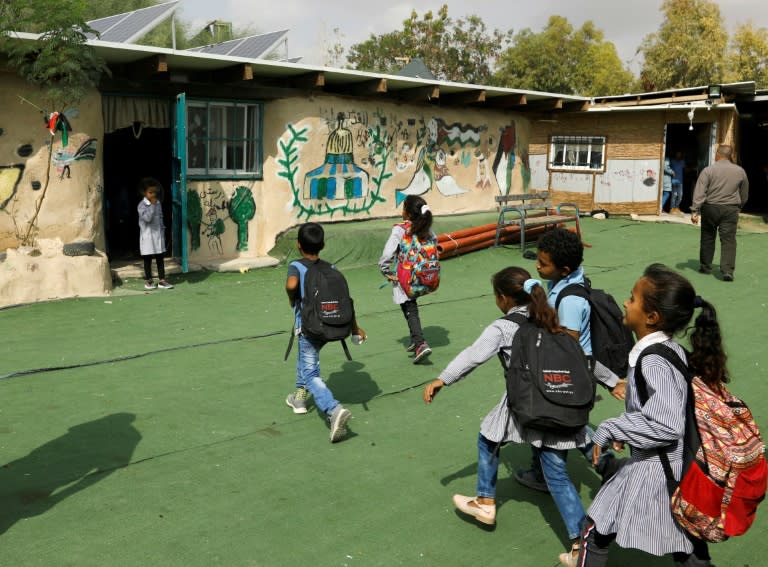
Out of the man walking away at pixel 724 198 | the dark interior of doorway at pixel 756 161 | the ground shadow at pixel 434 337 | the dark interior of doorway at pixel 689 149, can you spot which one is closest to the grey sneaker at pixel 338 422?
the ground shadow at pixel 434 337

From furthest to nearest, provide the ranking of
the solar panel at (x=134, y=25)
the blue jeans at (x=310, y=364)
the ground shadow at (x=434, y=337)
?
the solar panel at (x=134, y=25) < the ground shadow at (x=434, y=337) < the blue jeans at (x=310, y=364)

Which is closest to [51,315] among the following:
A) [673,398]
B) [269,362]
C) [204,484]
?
[269,362]

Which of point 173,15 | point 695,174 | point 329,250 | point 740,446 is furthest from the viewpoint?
point 695,174

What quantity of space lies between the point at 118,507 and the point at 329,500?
1.13 m

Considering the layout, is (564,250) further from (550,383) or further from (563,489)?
(563,489)

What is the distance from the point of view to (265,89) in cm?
1304

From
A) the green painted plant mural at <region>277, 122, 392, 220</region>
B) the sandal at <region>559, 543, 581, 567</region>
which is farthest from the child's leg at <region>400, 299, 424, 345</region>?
the green painted plant mural at <region>277, 122, 392, 220</region>

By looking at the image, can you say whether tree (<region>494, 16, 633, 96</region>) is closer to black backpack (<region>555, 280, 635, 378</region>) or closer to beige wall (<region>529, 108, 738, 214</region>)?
beige wall (<region>529, 108, 738, 214</region>)

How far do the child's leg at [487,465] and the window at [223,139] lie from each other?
9.50m

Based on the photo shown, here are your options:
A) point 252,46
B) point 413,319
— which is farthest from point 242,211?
point 413,319

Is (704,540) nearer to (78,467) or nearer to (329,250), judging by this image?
(78,467)

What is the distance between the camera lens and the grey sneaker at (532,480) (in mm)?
4707

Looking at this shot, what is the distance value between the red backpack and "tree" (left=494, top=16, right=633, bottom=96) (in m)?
41.0

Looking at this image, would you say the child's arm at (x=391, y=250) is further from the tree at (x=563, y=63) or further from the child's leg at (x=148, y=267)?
the tree at (x=563, y=63)
